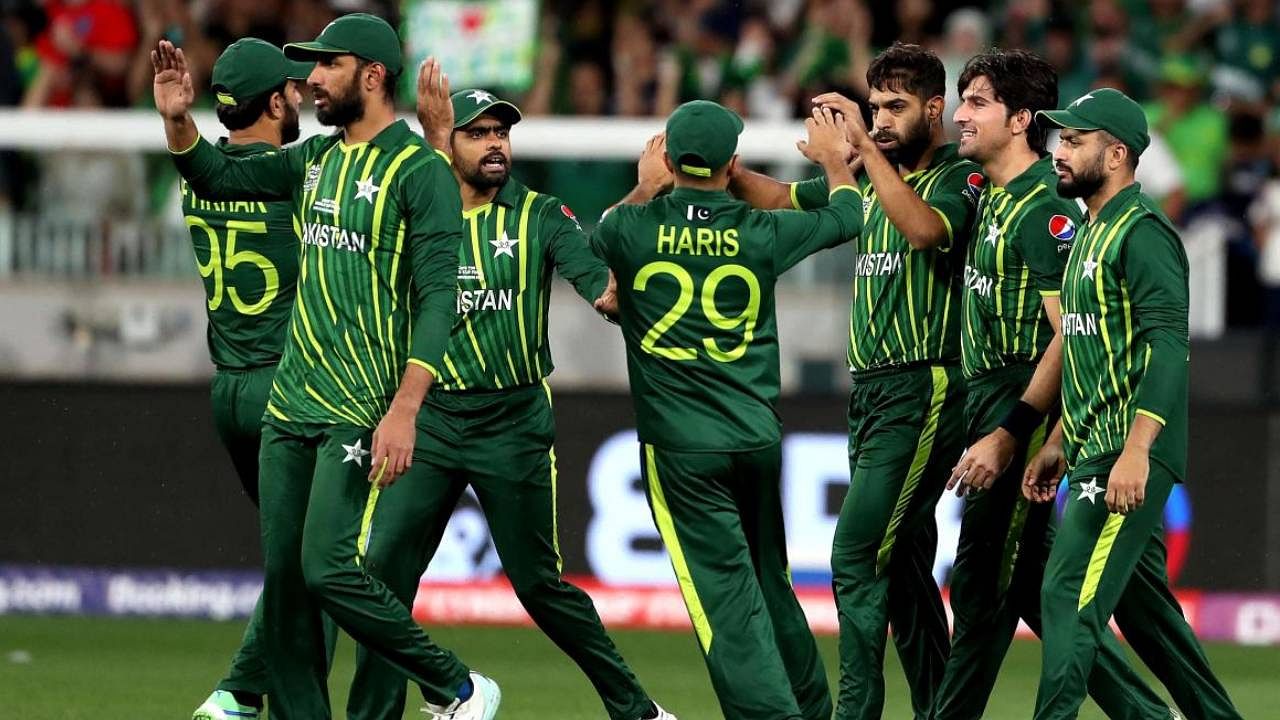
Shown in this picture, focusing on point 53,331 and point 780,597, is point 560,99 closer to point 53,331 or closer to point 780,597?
point 53,331

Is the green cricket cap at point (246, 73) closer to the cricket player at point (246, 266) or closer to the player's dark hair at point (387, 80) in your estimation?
the cricket player at point (246, 266)

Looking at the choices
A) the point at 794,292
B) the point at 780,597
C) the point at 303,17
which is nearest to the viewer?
the point at 780,597

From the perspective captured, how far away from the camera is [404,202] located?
7238 mm

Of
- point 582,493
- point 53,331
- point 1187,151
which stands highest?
point 1187,151

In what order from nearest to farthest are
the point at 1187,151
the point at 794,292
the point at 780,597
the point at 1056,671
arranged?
the point at 1056,671, the point at 780,597, the point at 794,292, the point at 1187,151

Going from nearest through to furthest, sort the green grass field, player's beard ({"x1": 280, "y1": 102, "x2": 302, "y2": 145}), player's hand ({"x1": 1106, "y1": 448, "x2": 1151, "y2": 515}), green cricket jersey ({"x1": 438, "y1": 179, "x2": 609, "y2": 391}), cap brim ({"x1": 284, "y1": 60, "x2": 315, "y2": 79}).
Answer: player's hand ({"x1": 1106, "y1": 448, "x2": 1151, "y2": 515}) → green cricket jersey ({"x1": 438, "y1": 179, "x2": 609, "y2": 391}) → cap brim ({"x1": 284, "y1": 60, "x2": 315, "y2": 79}) → player's beard ({"x1": 280, "y1": 102, "x2": 302, "y2": 145}) → the green grass field

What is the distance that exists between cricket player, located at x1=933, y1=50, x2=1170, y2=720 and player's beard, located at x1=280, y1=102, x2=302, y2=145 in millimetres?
2610

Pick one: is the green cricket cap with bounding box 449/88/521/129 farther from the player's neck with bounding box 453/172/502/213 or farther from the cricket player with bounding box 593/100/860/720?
the cricket player with bounding box 593/100/860/720

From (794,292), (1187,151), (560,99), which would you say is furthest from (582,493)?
(1187,151)

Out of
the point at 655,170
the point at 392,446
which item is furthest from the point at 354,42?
the point at 392,446

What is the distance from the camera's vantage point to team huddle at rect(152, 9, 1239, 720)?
7.14 meters

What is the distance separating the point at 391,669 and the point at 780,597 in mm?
1401

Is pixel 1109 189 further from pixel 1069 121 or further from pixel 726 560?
pixel 726 560

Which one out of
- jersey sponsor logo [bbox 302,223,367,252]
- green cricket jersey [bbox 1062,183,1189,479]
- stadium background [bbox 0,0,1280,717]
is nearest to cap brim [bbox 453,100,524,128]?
jersey sponsor logo [bbox 302,223,367,252]
